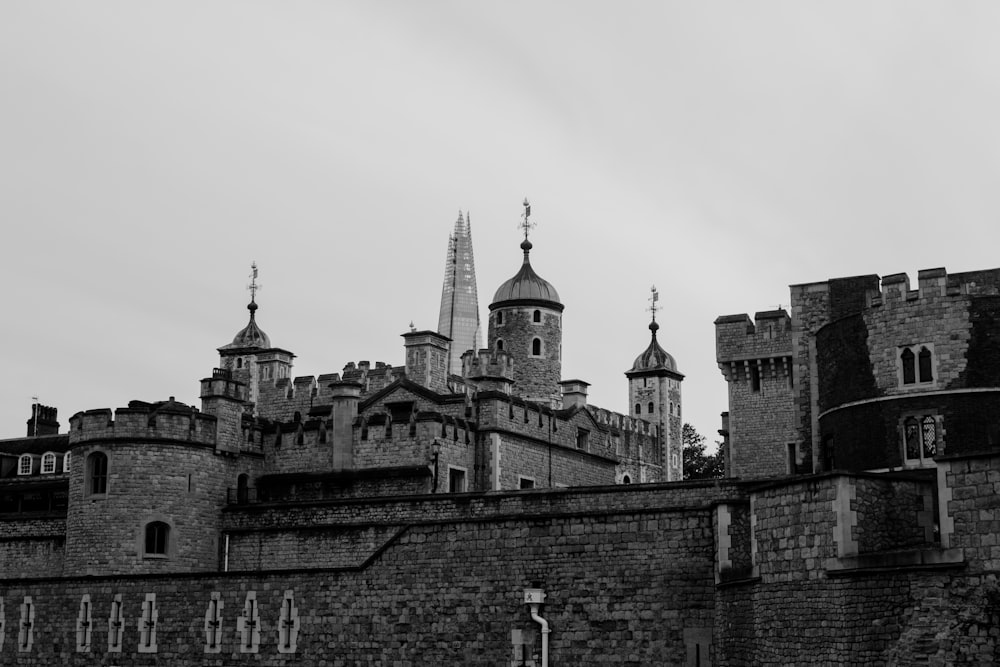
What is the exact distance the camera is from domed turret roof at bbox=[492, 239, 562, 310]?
213ft

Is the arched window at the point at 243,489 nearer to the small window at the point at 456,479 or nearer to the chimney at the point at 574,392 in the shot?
the small window at the point at 456,479

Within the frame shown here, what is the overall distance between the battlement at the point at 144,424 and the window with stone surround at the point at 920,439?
20.5 meters

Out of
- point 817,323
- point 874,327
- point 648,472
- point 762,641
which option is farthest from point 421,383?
point 762,641

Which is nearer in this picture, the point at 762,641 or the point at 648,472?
the point at 762,641

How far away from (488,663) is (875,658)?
10.2m

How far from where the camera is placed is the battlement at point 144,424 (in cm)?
4462

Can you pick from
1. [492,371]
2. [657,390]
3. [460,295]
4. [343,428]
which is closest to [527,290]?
[492,371]

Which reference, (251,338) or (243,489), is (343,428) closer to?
(243,489)

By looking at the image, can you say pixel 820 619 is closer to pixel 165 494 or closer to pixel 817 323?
pixel 817 323

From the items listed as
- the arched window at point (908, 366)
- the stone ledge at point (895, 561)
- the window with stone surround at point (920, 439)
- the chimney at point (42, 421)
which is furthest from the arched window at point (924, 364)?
the chimney at point (42, 421)

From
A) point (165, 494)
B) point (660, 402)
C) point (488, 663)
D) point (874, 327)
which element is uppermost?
point (660, 402)

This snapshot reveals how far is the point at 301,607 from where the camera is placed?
117ft

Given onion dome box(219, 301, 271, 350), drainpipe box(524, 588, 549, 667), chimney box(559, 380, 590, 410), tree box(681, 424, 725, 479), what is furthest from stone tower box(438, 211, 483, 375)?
drainpipe box(524, 588, 549, 667)

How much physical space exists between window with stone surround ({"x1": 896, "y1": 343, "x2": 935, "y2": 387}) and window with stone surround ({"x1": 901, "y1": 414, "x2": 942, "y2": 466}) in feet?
2.79
